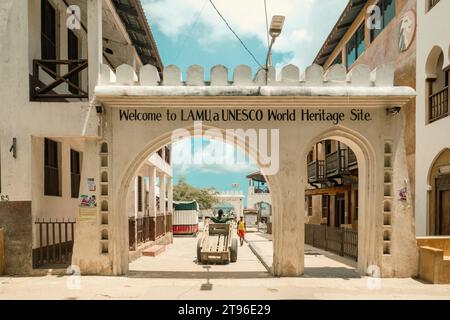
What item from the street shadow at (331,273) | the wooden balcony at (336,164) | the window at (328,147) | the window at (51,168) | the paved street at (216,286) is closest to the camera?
the paved street at (216,286)

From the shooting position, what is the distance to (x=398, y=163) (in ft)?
33.1

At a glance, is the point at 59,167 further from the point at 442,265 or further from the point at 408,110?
A: the point at 408,110

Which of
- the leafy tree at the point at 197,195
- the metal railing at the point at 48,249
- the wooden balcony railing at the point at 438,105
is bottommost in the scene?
the leafy tree at the point at 197,195

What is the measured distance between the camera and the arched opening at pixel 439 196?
12.4 m

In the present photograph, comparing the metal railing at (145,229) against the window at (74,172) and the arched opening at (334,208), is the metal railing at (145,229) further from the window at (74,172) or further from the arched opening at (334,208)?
the arched opening at (334,208)

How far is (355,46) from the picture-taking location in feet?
70.7

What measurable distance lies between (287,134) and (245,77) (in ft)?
6.08

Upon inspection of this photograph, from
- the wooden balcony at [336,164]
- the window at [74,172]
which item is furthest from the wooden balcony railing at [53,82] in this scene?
the wooden balcony at [336,164]

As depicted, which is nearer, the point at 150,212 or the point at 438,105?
the point at 438,105

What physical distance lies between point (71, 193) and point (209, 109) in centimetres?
658

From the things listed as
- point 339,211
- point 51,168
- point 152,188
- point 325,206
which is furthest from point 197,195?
point 51,168

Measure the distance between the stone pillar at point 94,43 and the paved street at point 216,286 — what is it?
188 inches

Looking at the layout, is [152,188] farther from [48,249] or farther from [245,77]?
[245,77]
